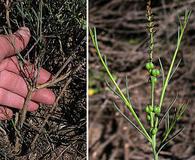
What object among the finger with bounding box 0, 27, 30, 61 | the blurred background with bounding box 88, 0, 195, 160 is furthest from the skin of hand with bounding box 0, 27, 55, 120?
the blurred background with bounding box 88, 0, 195, 160

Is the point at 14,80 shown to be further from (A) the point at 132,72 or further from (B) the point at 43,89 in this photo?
(A) the point at 132,72

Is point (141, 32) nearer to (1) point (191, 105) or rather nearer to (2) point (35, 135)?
(1) point (191, 105)

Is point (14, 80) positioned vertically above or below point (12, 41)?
below

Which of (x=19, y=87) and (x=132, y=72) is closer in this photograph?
(x=19, y=87)

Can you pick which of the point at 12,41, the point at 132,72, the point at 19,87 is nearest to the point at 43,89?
the point at 19,87

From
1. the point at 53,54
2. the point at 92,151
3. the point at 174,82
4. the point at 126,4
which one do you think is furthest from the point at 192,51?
the point at 53,54

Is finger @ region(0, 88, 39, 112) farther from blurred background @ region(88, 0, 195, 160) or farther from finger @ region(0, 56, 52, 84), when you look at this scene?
blurred background @ region(88, 0, 195, 160)
